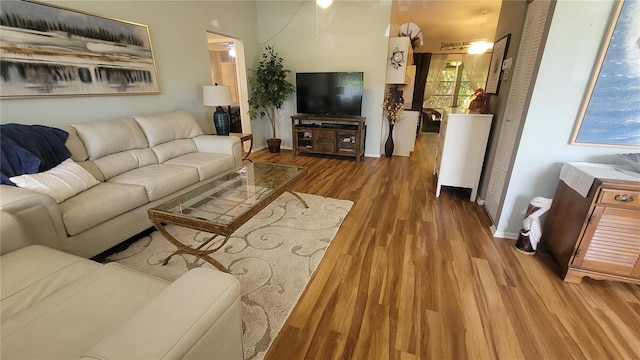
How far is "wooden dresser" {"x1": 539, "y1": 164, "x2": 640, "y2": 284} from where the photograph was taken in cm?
154

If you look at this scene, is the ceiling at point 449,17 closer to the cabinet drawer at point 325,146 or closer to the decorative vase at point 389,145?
the decorative vase at point 389,145

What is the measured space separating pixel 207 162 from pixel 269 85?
2419 millimetres

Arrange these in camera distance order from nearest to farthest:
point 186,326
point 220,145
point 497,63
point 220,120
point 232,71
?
point 186,326 < point 497,63 < point 220,145 < point 220,120 < point 232,71

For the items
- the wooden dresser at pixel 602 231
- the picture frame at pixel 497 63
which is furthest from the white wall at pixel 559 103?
the picture frame at pixel 497 63

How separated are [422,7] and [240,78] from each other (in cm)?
342

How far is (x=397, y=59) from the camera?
14.7ft

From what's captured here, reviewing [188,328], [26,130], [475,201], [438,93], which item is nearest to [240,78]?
[26,130]

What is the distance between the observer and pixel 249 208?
5.74 ft

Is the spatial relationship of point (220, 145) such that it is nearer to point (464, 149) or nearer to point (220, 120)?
point (220, 120)

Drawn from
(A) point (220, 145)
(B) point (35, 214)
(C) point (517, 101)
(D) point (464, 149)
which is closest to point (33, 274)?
(B) point (35, 214)

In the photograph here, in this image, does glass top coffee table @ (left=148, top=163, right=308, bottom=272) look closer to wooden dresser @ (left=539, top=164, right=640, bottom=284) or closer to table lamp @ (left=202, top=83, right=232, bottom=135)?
table lamp @ (left=202, top=83, right=232, bottom=135)

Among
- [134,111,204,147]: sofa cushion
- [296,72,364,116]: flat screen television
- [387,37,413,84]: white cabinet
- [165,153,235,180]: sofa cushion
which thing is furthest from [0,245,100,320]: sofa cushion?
[387,37,413,84]: white cabinet

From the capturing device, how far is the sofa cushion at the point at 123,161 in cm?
227

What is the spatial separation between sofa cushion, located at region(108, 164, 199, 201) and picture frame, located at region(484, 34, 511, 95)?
3278 millimetres
